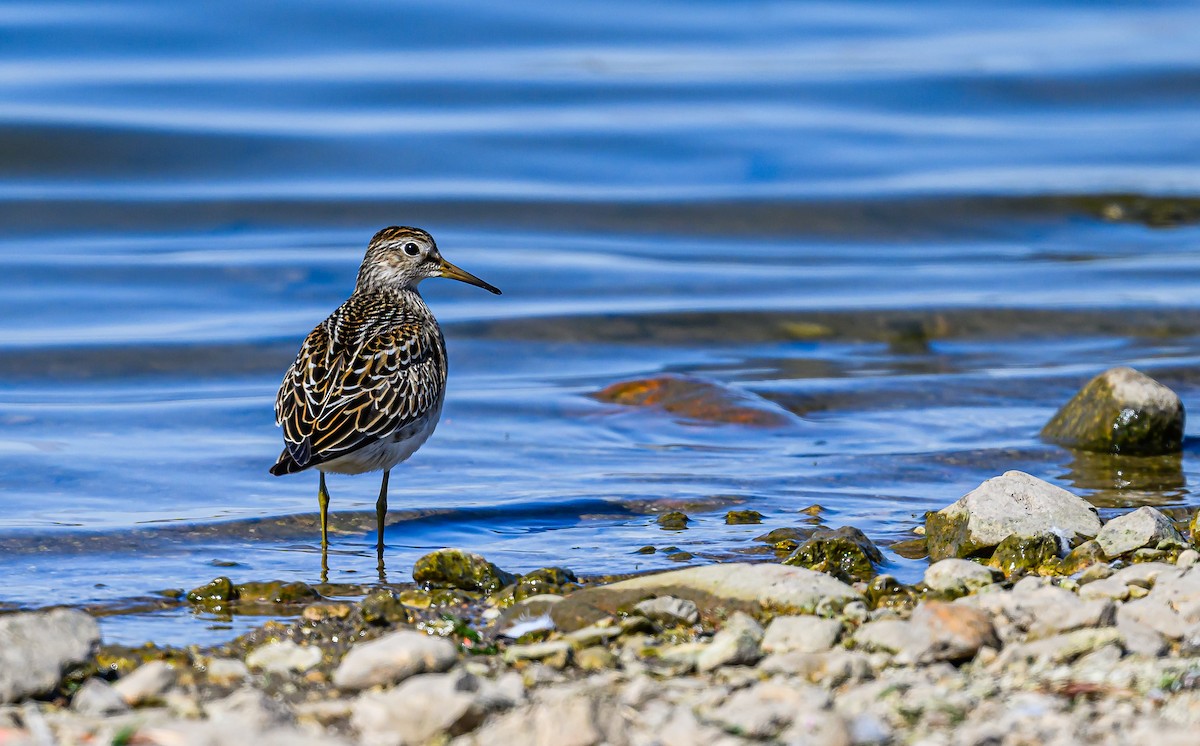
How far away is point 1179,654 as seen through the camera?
468cm

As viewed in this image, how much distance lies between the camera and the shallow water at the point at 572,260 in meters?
7.88

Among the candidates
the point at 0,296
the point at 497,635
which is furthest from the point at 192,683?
the point at 0,296

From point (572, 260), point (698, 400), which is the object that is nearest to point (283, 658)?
point (698, 400)

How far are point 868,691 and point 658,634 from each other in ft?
3.35

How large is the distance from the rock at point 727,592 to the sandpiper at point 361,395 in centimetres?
143

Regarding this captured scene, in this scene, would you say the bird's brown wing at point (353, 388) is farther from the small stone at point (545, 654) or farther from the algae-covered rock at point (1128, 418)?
the algae-covered rock at point (1128, 418)

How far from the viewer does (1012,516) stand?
251 inches

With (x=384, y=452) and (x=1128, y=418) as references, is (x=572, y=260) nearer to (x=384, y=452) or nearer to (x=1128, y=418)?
(x=1128, y=418)

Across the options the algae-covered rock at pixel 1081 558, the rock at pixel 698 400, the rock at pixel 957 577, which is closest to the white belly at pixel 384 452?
the rock at pixel 957 577

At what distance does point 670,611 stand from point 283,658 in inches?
51.4

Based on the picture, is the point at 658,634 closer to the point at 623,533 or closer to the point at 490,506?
the point at 623,533

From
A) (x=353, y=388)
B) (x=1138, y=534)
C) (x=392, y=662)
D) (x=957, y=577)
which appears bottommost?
(x=392, y=662)

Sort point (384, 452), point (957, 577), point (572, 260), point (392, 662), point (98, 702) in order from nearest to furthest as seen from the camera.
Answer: point (98, 702), point (392, 662), point (957, 577), point (384, 452), point (572, 260)

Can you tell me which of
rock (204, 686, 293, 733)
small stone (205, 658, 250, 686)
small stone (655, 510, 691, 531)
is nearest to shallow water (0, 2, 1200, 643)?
small stone (655, 510, 691, 531)
